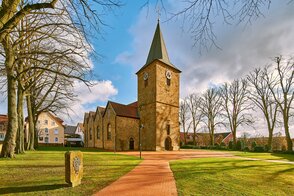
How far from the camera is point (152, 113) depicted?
30.6 metres

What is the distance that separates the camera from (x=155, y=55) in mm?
32844

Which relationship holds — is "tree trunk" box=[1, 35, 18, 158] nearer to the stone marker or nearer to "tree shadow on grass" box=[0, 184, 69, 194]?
"tree shadow on grass" box=[0, 184, 69, 194]

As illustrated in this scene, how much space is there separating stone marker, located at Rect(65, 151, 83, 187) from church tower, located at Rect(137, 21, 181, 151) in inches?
870

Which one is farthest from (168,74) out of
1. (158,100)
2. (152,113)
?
(152,113)

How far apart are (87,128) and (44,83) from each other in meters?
27.7

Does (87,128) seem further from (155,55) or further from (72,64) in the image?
(72,64)

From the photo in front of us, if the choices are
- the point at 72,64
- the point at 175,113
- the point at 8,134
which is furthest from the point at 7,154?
the point at 175,113

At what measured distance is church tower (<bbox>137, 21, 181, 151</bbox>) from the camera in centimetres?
3012

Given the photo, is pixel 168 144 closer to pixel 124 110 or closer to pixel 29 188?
pixel 124 110

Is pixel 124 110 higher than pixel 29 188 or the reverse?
higher

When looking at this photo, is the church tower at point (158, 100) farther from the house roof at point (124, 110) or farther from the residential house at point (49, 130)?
the residential house at point (49, 130)

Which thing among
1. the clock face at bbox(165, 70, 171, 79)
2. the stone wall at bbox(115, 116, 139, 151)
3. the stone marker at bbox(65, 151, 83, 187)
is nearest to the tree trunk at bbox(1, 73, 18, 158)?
the stone marker at bbox(65, 151, 83, 187)

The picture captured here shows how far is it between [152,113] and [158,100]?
2208 mm

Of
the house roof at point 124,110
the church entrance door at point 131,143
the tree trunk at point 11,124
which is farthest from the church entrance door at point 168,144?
the tree trunk at point 11,124
